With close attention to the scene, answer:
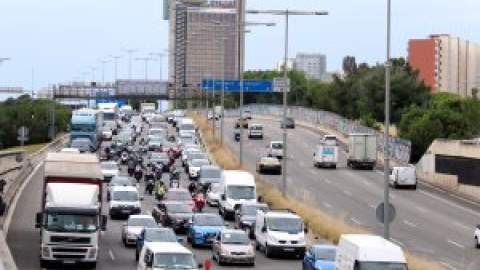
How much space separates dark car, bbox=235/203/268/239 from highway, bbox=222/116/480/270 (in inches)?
246

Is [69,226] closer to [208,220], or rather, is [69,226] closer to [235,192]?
[208,220]

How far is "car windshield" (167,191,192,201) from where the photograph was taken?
48469mm

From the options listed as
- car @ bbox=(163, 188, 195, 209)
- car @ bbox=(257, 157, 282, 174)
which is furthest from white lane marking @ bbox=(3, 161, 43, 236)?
car @ bbox=(257, 157, 282, 174)

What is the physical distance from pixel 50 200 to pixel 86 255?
216 centimetres

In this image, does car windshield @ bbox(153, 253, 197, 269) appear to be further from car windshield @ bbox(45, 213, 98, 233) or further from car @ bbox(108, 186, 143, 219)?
car @ bbox(108, 186, 143, 219)

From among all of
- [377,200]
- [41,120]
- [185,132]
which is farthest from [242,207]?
[41,120]

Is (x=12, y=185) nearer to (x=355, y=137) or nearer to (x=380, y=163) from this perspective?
(x=355, y=137)

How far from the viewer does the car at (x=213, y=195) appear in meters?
54.4

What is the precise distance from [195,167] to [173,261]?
1600 inches

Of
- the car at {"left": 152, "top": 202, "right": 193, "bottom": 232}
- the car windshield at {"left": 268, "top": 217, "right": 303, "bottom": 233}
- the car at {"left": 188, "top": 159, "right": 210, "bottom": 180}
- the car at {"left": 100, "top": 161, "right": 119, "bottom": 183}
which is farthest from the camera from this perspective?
the car at {"left": 188, "top": 159, "right": 210, "bottom": 180}

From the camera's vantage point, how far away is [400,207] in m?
59.9

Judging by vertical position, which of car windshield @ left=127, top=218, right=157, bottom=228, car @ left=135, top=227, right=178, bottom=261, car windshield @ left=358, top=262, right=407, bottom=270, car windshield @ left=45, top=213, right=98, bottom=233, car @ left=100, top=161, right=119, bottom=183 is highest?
car windshield @ left=45, top=213, right=98, bottom=233

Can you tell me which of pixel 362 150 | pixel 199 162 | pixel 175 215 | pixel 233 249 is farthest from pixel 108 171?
pixel 233 249

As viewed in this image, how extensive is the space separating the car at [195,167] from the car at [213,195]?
10.9 metres
